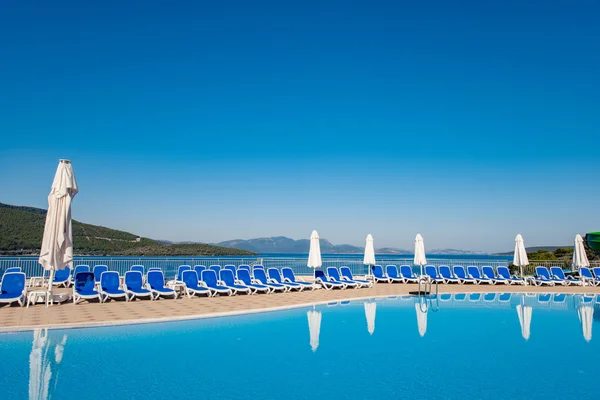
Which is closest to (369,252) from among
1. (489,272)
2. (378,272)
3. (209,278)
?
(378,272)

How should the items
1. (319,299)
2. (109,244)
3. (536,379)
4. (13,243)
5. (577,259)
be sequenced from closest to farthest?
(536,379)
(319,299)
(577,259)
(13,243)
(109,244)

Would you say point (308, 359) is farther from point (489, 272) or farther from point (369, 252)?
point (489, 272)

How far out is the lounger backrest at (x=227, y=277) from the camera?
13742 millimetres

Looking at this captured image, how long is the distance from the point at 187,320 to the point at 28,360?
11.2 feet

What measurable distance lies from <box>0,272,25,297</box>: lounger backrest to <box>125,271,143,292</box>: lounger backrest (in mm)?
2313

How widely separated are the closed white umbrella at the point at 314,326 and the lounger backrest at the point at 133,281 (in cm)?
438

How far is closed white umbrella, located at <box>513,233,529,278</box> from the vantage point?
61.7 ft

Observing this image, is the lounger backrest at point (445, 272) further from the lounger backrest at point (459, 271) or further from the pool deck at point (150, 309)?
the pool deck at point (150, 309)

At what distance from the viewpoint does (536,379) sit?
5691 millimetres

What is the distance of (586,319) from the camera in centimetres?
1059

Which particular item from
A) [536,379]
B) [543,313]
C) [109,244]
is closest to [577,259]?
[543,313]

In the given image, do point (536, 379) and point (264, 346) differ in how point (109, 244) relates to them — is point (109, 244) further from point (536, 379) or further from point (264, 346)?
point (536, 379)

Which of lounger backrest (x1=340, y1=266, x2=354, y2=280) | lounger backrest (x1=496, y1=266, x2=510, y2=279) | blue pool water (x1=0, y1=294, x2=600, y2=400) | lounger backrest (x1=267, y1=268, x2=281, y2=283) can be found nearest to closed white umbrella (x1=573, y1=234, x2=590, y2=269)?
lounger backrest (x1=496, y1=266, x2=510, y2=279)

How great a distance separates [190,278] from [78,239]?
33.2 meters
